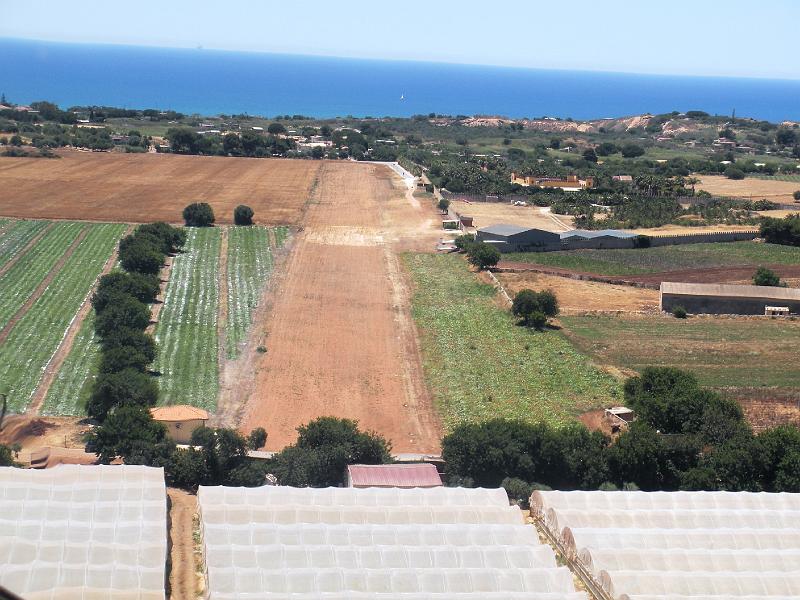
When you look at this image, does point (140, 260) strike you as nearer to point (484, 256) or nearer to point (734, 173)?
point (484, 256)

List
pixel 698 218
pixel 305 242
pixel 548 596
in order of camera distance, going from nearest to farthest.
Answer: pixel 548 596 → pixel 305 242 → pixel 698 218

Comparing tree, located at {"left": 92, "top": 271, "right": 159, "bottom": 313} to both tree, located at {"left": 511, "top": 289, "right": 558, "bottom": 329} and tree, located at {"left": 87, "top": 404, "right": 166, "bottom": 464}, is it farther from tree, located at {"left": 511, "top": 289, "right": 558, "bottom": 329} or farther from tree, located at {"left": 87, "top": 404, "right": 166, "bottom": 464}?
tree, located at {"left": 511, "top": 289, "right": 558, "bottom": 329}

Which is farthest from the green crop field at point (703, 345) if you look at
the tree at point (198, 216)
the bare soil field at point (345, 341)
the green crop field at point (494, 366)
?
the tree at point (198, 216)

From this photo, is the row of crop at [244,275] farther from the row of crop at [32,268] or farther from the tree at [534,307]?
the tree at [534,307]

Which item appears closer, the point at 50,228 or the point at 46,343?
the point at 46,343

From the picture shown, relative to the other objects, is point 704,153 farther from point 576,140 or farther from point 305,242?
point 305,242

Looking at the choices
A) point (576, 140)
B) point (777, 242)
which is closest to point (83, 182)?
point (777, 242)

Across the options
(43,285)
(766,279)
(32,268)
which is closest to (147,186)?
(32,268)

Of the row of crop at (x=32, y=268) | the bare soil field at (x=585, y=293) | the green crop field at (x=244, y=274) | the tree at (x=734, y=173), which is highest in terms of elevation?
the row of crop at (x=32, y=268)
